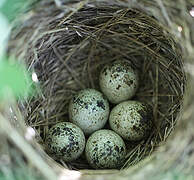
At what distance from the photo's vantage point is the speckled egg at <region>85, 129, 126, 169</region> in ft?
5.40

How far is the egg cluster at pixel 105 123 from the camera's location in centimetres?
167

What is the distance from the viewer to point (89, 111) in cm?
176

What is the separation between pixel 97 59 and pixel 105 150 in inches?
20.9

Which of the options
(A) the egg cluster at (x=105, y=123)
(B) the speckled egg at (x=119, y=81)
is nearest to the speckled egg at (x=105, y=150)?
(A) the egg cluster at (x=105, y=123)

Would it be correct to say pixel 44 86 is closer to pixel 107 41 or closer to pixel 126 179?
pixel 107 41

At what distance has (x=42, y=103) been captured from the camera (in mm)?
1817

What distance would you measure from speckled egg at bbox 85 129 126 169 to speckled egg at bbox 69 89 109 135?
86 millimetres

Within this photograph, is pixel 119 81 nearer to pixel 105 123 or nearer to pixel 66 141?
pixel 105 123

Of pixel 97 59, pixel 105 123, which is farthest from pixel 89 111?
pixel 97 59

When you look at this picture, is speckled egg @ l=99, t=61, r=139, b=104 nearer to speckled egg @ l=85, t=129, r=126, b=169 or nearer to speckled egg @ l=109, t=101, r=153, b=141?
speckled egg @ l=109, t=101, r=153, b=141

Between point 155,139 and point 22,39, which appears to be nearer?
point 22,39

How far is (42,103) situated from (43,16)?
1.64 ft

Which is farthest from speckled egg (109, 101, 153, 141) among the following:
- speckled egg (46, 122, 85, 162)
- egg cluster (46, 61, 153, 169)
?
speckled egg (46, 122, 85, 162)

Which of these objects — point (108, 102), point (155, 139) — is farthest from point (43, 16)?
point (155, 139)
